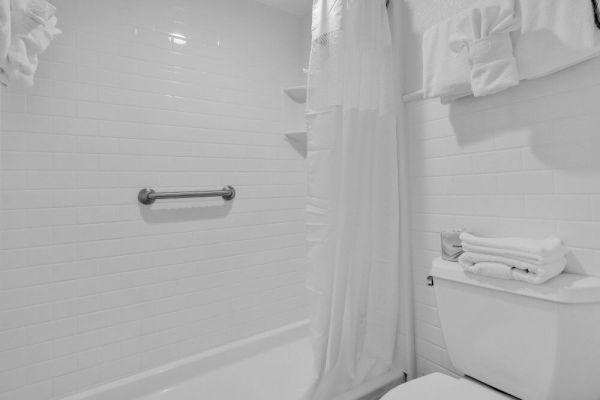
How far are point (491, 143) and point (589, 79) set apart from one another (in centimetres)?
28

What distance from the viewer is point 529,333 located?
2.84 feet

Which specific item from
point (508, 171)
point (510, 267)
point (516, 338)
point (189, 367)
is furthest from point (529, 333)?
point (189, 367)

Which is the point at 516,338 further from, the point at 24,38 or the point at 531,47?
the point at 24,38

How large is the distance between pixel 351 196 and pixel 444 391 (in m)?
0.65

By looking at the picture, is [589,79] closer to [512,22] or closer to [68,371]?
[512,22]

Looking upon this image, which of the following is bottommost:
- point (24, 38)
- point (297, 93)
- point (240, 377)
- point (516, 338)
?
point (240, 377)

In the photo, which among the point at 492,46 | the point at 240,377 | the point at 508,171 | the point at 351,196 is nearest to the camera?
the point at 492,46

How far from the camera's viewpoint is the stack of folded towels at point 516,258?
2.76 feet

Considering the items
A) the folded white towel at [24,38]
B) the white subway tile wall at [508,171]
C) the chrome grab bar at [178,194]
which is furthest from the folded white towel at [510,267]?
the folded white towel at [24,38]

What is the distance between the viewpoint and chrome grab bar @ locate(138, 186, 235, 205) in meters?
1.49

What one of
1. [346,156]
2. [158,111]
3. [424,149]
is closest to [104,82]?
[158,111]

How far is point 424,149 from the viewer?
129cm

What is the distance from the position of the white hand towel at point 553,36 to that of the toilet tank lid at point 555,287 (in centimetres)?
55

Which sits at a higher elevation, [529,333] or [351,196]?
[351,196]
